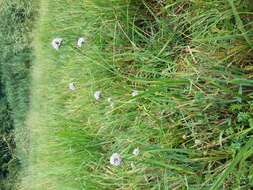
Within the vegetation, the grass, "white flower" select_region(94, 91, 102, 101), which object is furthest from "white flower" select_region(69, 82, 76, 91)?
the vegetation

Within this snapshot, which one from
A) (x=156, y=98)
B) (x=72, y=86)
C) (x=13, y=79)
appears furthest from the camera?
(x=13, y=79)

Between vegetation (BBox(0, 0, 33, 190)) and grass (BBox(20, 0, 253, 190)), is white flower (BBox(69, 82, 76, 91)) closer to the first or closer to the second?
grass (BBox(20, 0, 253, 190))

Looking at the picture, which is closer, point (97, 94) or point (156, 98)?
point (156, 98)

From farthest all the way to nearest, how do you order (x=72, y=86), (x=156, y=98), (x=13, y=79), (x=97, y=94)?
(x=13, y=79), (x=72, y=86), (x=97, y=94), (x=156, y=98)

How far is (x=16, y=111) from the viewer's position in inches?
187

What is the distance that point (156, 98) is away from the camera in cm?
205

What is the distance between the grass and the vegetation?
4.58 ft

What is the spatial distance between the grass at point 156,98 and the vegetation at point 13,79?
54.9 inches

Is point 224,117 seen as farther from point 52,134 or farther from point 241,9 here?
point 52,134

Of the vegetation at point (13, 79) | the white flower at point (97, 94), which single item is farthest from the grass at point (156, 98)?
the vegetation at point (13, 79)

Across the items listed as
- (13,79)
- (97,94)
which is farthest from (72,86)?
(13,79)

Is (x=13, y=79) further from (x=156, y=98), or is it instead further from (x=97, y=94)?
(x=156, y=98)

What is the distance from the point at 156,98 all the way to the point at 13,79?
291cm

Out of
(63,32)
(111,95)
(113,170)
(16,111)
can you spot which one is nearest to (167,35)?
(111,95)
